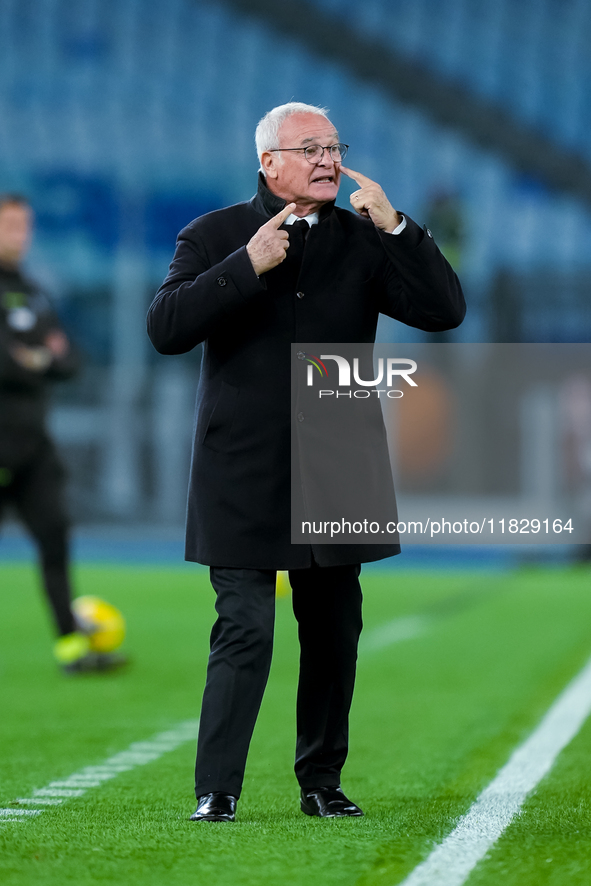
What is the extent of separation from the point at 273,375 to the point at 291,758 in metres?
1.43

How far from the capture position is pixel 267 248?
270cm

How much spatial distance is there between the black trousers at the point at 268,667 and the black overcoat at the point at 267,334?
Answer: 0.09 m

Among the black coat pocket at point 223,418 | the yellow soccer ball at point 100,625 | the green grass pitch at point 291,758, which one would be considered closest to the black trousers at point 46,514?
the yellow soccer ball at point 100,625

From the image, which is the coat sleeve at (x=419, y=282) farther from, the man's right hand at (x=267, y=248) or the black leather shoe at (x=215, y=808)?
the black leather shoe at (x=215, y=808)

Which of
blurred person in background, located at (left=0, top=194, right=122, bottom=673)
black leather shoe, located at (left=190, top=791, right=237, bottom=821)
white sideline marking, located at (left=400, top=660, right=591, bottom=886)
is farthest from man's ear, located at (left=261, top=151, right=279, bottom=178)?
blurred person in background, located at (left=0, top=194, right=122, bottom=673)

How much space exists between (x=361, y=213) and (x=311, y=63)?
66.1 ft

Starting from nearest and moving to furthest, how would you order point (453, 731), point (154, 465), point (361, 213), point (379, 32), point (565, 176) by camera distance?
point (361, 213), point (453, 731), point (154, 465), point (565, 176), point (379, 32)

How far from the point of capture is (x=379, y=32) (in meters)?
21.7

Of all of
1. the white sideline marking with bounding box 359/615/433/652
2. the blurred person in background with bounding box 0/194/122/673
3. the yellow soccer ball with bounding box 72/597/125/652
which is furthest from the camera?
the white sideline marking with bounding box 359/615/433/652

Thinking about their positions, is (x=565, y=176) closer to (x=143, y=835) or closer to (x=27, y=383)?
(x=27, y=383)

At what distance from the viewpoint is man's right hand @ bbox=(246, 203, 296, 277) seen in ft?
8.86

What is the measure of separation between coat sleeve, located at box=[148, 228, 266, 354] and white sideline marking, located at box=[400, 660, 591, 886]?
113cm

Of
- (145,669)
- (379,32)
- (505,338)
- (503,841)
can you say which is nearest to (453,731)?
(503,841)

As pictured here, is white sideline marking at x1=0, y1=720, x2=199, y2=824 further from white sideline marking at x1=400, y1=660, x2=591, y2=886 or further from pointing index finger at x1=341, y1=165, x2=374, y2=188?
pointing index finger at x1=341, y1=165, x2=374, y2=188
